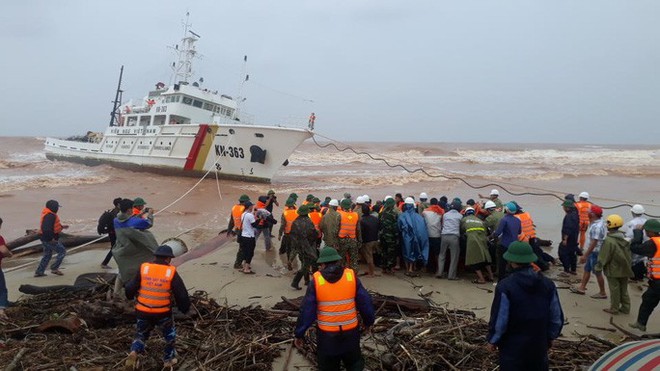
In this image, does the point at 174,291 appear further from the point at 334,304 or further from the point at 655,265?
the point at 655,265

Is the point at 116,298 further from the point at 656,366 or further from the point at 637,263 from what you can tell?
the point at 637,263

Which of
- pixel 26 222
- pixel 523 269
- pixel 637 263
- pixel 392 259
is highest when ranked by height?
pixel 523 269

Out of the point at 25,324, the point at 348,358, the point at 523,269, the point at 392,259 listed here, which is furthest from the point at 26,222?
the point at 523,269

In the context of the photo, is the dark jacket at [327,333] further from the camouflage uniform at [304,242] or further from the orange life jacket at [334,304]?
the camouflage uniform at [304,242]

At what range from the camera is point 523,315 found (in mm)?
2945

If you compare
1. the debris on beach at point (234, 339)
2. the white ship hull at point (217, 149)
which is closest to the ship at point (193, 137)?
the white ship hull at point (217, 149)

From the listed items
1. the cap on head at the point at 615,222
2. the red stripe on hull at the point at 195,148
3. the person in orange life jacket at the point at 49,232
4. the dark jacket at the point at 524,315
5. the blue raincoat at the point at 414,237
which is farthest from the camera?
the red stripe on hull at the point at 195,148

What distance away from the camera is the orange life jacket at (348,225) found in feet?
21.2

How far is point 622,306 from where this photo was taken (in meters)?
5.34

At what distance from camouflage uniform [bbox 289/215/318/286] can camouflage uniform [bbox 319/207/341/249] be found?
0.29 meters

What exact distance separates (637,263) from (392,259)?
13.3 ft

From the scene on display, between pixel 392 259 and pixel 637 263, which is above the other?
pixel 637 263

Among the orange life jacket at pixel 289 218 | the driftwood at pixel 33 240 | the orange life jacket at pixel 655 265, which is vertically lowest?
the driftwood at pixel 33 240

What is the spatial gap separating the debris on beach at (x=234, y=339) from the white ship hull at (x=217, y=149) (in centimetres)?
1552
